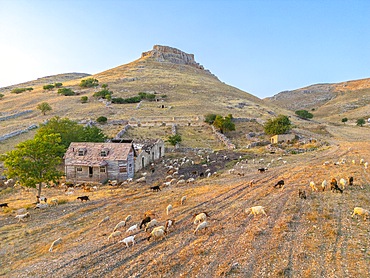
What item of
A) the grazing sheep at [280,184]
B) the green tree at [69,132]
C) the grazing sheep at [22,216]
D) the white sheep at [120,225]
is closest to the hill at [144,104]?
the green tree at [69,132]

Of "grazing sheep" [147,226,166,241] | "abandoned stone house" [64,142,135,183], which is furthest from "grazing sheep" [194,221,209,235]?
"abandoned stone house" [64,142,135,183]

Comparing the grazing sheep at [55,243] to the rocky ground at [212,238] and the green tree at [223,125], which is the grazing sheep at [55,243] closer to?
the rocky ground at [212,238]

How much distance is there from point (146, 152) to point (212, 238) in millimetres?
30237

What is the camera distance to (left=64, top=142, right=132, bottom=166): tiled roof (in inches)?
1465

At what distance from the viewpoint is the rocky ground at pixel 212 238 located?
484 inches

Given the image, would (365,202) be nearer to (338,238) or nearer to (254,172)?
(338,238)

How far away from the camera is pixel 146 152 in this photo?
44312mm

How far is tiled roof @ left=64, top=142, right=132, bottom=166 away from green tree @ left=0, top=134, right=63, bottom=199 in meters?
6.92

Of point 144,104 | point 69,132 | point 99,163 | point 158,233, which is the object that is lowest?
point 158,233

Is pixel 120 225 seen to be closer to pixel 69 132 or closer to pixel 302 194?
pixel 302 194

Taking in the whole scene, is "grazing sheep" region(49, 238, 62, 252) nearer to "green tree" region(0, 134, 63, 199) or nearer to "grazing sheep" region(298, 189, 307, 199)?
"green tree" region(0, 134, 63, 199)

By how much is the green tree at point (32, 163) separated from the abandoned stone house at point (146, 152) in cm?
1297

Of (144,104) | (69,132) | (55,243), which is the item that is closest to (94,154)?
(69,132)

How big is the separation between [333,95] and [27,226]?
20995cm
